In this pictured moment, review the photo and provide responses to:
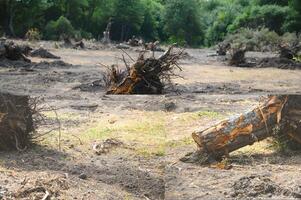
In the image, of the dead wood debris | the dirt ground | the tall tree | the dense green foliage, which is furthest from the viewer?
the tall tree

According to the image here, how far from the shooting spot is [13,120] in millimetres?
7832

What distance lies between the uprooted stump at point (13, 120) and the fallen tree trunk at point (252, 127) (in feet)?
6.78

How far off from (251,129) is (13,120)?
9.37 feet

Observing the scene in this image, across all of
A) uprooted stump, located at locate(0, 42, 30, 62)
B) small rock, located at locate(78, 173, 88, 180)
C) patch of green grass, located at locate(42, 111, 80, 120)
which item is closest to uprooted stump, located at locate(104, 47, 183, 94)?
patch of green grass, located at locate(42, 111, 80, 120)

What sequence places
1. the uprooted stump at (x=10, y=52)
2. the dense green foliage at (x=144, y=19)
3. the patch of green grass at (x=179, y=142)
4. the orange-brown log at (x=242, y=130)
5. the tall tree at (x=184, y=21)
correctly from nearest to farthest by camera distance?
the orange-brown log at (x=242, y=130) → the patch of green grass at (x=179, y=142) → the uprooted stump at (x=10, y=52) → the dense green foliage at (x=144, y=19) → the tall tree at (x=184, y=21)

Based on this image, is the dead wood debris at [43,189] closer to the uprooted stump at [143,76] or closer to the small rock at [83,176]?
the small rock at [83,176]

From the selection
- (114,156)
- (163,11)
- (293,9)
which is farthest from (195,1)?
(114,156)

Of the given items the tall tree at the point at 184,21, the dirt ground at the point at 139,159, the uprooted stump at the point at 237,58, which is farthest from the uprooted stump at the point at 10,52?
the tall tree at the point at 184,21

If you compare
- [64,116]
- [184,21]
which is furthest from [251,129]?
[184,21]

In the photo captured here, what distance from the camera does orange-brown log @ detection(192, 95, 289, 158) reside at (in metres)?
7.61

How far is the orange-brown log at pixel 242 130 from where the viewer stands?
7.61 m

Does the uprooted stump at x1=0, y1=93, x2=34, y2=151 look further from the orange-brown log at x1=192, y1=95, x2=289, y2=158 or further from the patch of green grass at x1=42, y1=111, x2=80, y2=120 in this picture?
the patch of green grass at x1=42, y1=111, x2=80, y2=120

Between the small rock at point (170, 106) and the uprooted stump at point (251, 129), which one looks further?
the small rock at point (170, 106)

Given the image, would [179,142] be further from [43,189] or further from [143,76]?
[143,76]
